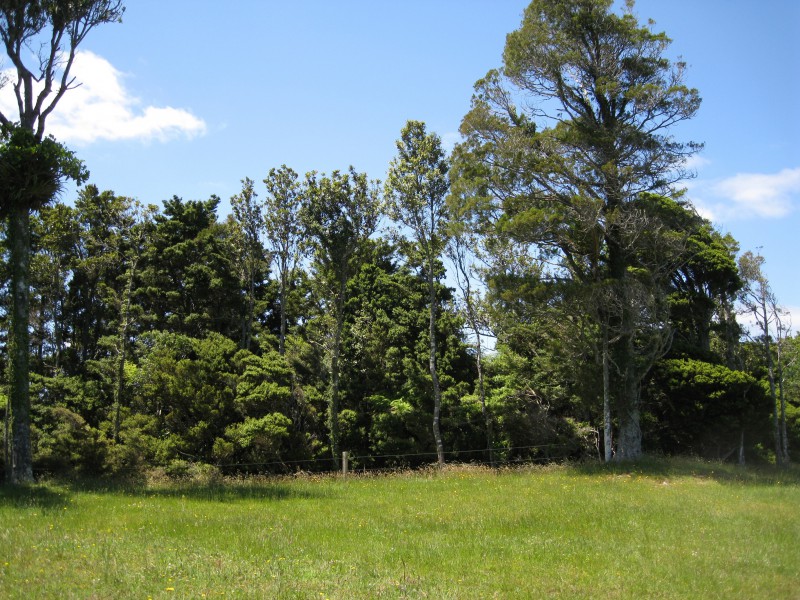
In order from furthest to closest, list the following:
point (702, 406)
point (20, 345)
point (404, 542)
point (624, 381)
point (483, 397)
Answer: point (483, 397) → point (702, 406) → point (624, 381) → point (20, 345) → point (404, 542)

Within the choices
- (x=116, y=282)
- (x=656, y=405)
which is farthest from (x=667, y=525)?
(x=116, y=282)

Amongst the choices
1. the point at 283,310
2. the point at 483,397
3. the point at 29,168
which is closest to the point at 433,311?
the point at 483,397

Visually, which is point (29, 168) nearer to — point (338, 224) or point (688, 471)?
point (338, 224)

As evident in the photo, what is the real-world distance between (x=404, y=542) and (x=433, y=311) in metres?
18.0

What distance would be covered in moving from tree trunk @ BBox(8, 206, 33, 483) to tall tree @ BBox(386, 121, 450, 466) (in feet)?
48.7

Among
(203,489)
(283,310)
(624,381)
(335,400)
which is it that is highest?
(283,310)

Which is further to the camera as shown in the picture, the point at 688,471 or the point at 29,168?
the point at 688,471

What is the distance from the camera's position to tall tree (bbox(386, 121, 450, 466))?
87.2 ft

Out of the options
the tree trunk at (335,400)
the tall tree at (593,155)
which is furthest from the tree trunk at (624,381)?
the tree trunk at (335,400)

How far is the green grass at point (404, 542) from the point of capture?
6773 millimetres

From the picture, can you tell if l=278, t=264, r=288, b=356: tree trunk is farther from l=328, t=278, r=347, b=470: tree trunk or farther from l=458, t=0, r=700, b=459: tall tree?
l=458, t=0, r=700, b=459: tall tree

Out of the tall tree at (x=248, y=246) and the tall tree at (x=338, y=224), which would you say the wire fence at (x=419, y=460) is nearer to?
the tall tree at (x=338, y=224)

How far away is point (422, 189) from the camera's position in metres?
26.7

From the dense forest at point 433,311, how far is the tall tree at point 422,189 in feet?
0.35
